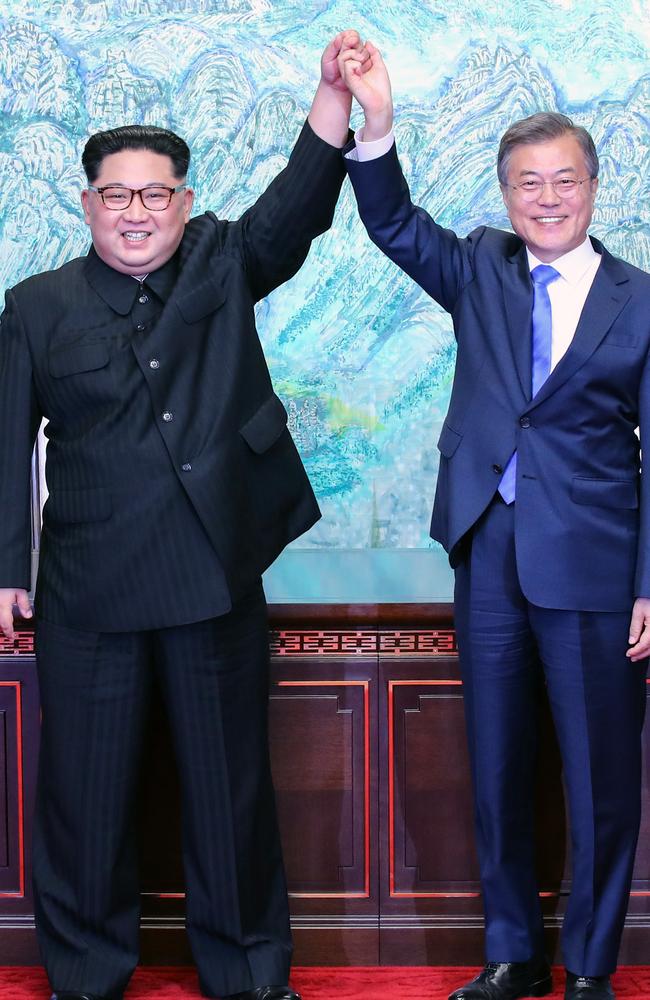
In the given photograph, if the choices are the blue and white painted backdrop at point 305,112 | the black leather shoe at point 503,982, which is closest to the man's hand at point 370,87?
the black leather shoe at point 503,982

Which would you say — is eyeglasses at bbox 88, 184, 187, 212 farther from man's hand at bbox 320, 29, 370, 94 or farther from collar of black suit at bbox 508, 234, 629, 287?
collar of black suit at bbox 508, 234, 629, 287

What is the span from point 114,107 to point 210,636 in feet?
8.18

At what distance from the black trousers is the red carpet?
14 cm

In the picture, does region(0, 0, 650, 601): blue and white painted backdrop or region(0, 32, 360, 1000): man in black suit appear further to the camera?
region(0, 0, 650, 601): blue and white painted backdrop

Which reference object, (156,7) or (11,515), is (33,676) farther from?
(156,7)

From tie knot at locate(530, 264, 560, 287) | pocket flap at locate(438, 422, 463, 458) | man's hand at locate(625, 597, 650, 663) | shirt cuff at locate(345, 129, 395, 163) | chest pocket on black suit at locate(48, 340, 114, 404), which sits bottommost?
man's hand at locate(625, 597, 650, 663)

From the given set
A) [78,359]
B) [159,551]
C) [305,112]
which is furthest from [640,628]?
[305,112]

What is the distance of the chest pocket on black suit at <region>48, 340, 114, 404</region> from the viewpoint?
184 cm

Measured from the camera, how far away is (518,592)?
188cm

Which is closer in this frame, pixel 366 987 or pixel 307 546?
pixel 366 987

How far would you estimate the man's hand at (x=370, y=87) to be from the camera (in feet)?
5.89

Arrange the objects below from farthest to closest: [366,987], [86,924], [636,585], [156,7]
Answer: [156,7] < [366,987] < [86,924] < [636,585]

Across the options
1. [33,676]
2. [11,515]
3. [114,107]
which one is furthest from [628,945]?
[114,107]

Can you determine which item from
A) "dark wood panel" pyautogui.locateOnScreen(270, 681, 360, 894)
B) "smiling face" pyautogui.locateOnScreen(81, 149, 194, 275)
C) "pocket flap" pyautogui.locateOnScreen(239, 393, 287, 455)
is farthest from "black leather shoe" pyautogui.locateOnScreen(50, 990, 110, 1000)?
"smiling face" pyautogui.locateOnScreen(81, 149, 194, 275)
